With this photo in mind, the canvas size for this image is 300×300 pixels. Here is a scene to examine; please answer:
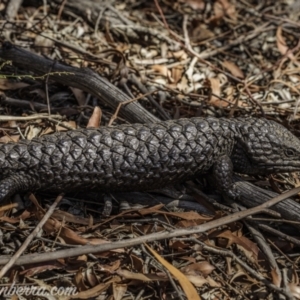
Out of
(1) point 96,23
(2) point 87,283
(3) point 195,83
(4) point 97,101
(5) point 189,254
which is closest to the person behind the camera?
(2) point 87,283

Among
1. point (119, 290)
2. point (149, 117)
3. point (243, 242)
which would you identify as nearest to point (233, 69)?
point (149, 117)

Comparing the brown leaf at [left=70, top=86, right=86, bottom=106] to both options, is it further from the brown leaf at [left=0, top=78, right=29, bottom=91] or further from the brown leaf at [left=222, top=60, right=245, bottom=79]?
the brown leaf at [left=222, top=60, right=245, bottom=79]

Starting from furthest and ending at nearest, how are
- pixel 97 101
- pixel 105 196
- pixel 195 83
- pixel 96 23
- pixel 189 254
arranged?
pixel 96 23, pixel 195 83, pixel 97 101, pixel 105 196, pixel 189 254

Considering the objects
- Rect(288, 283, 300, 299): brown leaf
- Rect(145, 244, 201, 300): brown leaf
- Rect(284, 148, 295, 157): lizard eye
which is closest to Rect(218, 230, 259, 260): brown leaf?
Rect(288, 283, 300, 299): brown leaf

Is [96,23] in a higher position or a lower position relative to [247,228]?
higher

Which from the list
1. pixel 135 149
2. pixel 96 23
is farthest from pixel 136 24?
pixel 135 149

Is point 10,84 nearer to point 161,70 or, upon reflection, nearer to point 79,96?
point 79,96

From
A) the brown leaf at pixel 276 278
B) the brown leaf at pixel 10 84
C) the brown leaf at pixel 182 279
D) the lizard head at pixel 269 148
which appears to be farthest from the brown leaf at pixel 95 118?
the brown leaf at pixel 276 278

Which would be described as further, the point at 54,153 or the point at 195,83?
the point at 195,83

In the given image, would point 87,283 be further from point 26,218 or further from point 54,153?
point 54,153
